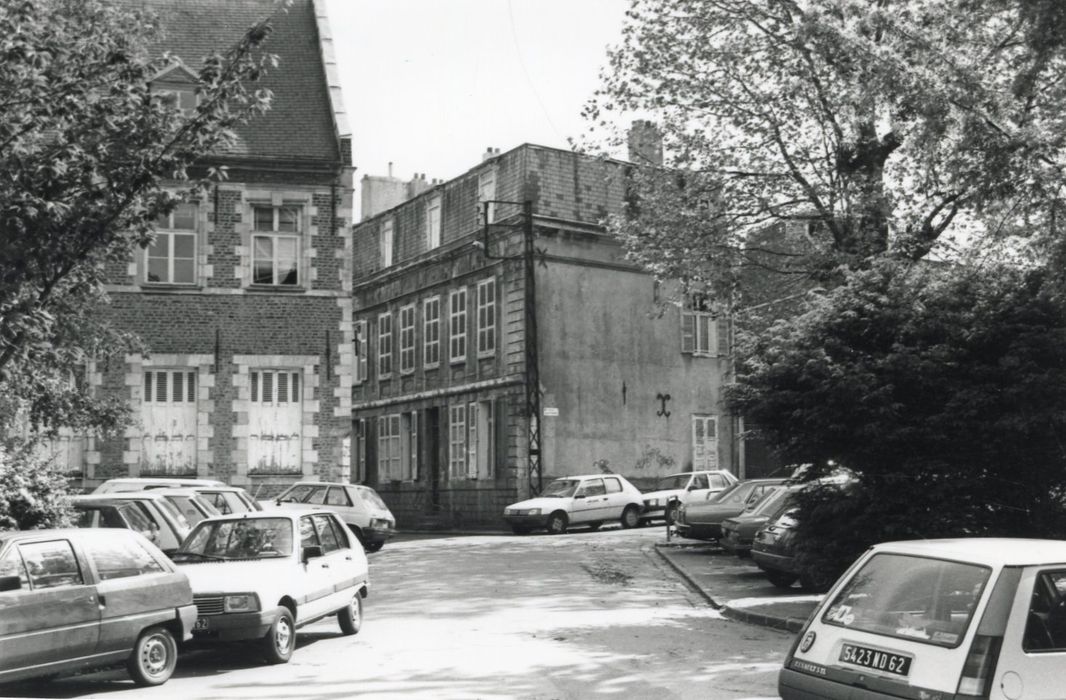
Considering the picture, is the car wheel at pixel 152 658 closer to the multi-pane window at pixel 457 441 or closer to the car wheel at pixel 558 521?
the car wheel at pixel 558 521

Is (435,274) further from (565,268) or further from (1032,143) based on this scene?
(1032,143)

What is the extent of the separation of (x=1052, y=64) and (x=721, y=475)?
18.2m

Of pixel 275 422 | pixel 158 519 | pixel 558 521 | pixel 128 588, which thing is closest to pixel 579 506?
pixel 558 521

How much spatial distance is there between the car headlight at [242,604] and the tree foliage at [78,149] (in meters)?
3.26

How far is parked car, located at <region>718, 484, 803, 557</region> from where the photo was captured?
21.3 m

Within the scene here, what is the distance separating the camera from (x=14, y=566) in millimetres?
9367

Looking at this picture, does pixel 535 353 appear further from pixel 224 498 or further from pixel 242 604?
pixel 242 604

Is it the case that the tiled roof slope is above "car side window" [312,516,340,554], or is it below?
above

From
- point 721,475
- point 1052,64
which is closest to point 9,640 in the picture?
point 1052,64

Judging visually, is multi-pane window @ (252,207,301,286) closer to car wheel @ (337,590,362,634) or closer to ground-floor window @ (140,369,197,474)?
ground-floor window @ (140,369,197,474)

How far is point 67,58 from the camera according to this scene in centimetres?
1301

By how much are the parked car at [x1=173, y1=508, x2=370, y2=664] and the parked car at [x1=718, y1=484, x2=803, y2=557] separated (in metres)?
8.93

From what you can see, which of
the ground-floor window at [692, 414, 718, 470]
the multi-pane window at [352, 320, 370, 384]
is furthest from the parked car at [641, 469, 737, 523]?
the multi-pane window at [352, 320, 370, 384]

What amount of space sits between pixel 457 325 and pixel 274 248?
1328 cm
